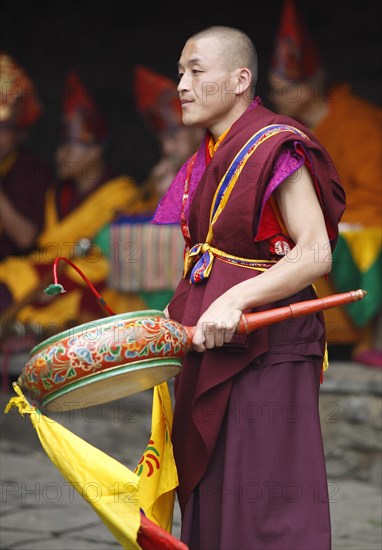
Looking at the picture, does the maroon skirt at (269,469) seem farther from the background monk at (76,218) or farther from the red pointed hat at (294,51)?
the red pointed hat at (294,51)

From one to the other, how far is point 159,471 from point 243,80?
3.45ft

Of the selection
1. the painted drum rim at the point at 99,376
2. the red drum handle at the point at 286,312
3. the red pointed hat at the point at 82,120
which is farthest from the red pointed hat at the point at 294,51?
the painted drum rim at the point at 99,376

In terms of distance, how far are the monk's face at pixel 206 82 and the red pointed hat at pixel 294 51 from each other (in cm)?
337

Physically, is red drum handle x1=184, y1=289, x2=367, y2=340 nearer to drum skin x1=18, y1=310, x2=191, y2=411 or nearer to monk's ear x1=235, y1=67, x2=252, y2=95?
drum skin x1=18, y1=310, x2=191, y2=411

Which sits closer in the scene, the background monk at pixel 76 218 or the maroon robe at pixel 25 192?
the background monk at pixel 76 218

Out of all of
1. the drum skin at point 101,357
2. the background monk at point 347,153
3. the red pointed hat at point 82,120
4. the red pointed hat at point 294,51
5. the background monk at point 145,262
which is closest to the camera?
Result: the drum skin at point 101,357

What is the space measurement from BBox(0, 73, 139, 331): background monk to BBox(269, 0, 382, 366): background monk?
1155mm

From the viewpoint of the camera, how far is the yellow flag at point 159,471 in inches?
120

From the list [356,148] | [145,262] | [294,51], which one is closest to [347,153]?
[356,148]

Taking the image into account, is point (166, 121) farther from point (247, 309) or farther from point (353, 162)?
point (247, 309)

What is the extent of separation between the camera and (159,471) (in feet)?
10.0

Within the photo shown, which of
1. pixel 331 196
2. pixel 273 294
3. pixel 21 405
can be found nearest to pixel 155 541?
pixel 21 405

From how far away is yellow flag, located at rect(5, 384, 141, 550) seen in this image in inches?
110

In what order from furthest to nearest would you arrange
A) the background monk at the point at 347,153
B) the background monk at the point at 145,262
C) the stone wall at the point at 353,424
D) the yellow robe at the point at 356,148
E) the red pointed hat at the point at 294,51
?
the red pointed hat at the point at 294,51, the yellow robe at the point at 356,148, the background monk at the point at 145,262, the background monk at the point at 347,153, the stone wall at the point at 353,424
